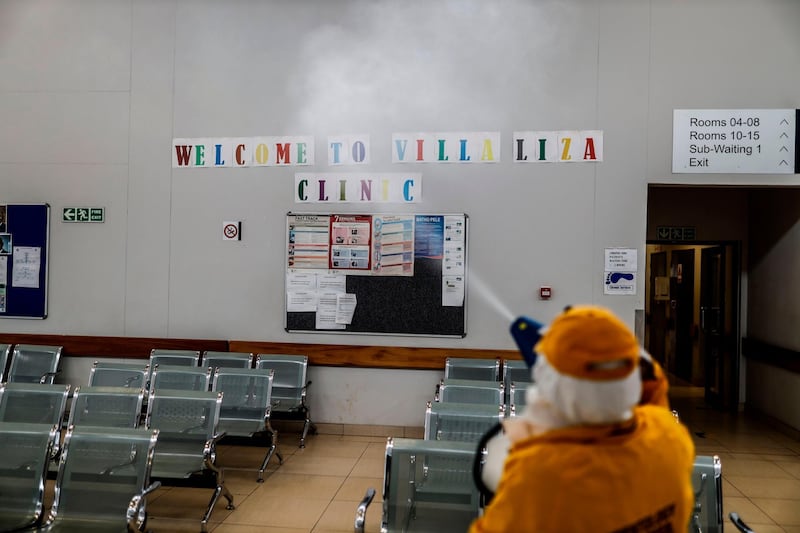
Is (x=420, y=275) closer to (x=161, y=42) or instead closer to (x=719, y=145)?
(x=719, y=145)

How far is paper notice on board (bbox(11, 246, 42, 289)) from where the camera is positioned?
5828 mm

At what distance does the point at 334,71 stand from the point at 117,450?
12.6ft

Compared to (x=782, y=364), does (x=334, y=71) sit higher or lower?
higher

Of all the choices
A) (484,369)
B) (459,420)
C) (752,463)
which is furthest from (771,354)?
(459,420)

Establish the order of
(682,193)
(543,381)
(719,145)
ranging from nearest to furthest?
(543,381) < (719,145) < (682,193)

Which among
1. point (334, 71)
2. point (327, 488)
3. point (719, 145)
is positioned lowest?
point (327, 488)

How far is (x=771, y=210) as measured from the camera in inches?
244

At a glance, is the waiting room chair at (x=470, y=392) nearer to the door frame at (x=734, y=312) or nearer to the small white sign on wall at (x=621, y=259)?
the small white sign on wall at (x=621, y=259)

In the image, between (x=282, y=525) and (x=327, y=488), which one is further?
(x=327, y=488)

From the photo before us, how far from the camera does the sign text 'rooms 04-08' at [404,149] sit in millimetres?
5246

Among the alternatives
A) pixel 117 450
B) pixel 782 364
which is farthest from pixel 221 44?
pixel 782 364

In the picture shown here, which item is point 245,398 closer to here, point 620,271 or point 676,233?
point 620,271

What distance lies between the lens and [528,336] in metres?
1.26

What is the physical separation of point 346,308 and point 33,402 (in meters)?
2.56
